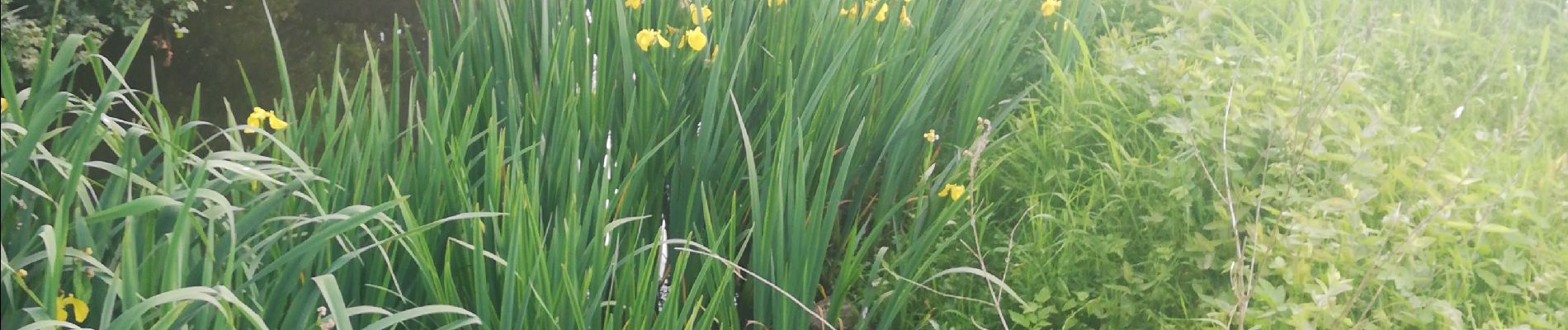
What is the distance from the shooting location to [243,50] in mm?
3770

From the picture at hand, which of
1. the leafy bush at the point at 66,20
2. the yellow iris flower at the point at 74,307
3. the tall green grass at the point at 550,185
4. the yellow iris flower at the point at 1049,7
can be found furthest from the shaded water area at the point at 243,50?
the yellow iris flower at the point at 74,307

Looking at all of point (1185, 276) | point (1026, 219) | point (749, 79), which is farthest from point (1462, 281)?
point (749, 79)

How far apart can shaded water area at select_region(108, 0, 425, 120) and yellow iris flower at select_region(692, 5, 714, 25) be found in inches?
58.7

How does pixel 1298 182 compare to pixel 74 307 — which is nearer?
pixel 74 307

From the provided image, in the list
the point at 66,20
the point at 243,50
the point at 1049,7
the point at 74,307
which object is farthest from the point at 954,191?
the point at 243,50

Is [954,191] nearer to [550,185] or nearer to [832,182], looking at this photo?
[832,182]

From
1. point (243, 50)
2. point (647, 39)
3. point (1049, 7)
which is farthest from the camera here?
point (243, 50)

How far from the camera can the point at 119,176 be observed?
141 centimetres

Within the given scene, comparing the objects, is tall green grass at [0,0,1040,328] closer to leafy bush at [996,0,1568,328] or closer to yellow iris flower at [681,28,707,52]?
yellow iris flower at [681,28,707,52]

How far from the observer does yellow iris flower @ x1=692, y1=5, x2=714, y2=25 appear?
2.39 m

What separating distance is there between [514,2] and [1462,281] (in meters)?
1.88

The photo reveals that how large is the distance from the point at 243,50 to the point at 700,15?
206 cm

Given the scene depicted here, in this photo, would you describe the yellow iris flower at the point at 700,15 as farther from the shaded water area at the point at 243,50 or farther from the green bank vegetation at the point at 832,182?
the shaded water area at the point at 243,50

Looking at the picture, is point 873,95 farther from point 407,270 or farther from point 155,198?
point 155,198
